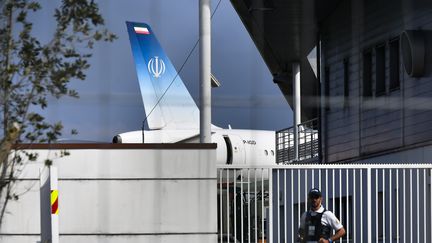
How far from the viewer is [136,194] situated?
11.5 meters

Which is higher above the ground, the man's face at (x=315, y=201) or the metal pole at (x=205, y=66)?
the metal pole at (x=205, y=66)

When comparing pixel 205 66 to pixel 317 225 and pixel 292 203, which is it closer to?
pixel 292 203

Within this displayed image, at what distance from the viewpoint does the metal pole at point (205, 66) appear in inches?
487

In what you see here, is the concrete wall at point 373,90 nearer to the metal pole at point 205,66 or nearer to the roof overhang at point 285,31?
the roof overhang at point 285,31

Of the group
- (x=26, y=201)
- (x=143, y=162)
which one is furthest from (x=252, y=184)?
(x=26, y=201)

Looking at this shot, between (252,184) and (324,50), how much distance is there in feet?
34.4

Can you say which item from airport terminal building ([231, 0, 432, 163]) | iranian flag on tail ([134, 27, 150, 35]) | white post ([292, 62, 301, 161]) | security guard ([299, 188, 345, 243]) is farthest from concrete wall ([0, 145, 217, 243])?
iranian flag on tail ([134, 27, 150, 35])

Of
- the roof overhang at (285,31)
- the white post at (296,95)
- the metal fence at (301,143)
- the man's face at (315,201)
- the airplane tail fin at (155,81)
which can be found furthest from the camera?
the airplane tail fin at (155,81)

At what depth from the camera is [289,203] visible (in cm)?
1391

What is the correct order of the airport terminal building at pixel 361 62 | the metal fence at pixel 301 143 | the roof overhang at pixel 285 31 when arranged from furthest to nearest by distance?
the metal fence at pixel 301 143 < the roof overhang at pixel 285 31 < the airport terminal building at pixel 361 62

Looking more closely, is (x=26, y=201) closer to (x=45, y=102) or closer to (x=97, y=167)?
(x=97, y=167)

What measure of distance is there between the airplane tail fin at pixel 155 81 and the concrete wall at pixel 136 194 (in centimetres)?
2067

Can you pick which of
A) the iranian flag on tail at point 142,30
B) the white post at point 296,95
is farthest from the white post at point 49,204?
the iranian flag on tail at point 142,30

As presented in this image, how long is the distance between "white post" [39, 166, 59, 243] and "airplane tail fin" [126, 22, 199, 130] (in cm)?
2128
